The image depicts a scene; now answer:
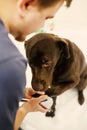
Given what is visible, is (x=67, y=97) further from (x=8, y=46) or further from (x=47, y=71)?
(x=8, y=46)

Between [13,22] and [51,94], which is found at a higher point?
[13,22]

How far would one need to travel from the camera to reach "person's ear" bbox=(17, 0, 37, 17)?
0.57 meters

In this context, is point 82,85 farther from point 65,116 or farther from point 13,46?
point 13,46

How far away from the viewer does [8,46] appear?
56cm

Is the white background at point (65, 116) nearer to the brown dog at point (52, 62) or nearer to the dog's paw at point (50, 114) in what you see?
the dog's paw at point (50, 114)

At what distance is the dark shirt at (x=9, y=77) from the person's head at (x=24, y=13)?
0.03m

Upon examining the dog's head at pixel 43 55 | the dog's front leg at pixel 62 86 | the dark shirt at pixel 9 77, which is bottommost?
the dog's front leg at pixel 62 86

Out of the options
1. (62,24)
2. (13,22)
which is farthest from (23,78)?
(62,24)

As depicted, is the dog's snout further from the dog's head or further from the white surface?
A: the white surface

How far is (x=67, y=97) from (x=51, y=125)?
7.2 inches

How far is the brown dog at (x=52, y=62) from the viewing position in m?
1.02

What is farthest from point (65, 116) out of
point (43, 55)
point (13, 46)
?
point (13, 46)

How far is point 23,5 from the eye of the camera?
1.91 feet

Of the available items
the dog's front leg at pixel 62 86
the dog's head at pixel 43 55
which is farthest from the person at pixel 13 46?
the dog's front leg at pixel 62 86
